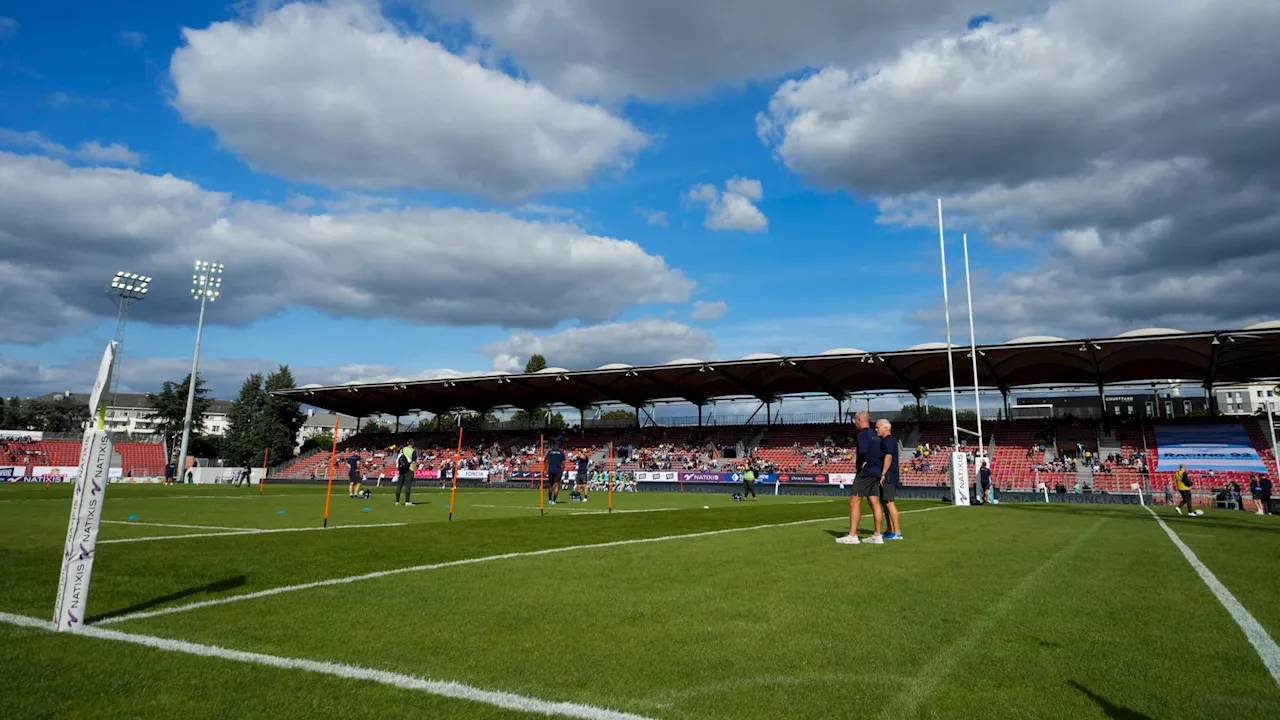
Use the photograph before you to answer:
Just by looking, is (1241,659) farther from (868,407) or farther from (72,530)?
(868,407)

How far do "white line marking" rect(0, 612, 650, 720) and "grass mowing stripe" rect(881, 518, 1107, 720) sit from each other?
1.19m

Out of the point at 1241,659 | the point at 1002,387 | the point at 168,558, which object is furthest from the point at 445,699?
the point at 1002,387

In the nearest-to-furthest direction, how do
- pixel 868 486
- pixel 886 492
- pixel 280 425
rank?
pixel 868 486 < pixel 886 492 < pixel 280 425

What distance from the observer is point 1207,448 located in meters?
39.9

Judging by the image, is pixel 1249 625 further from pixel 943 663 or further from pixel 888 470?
pixel 888 470

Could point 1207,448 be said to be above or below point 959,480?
above

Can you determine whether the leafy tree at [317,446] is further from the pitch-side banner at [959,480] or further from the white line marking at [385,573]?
the white line marking at [385,573]

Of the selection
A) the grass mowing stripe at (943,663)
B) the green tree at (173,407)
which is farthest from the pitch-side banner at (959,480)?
the green tree at (173,407)

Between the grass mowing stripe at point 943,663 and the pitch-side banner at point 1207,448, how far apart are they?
42.1 m

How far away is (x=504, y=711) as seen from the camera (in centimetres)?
312

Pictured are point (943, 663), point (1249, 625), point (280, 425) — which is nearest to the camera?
point (943, 663)

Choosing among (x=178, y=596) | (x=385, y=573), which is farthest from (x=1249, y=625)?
(x=178, y=596)

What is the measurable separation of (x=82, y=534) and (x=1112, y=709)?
237 inches

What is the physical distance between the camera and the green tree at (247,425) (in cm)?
8144
